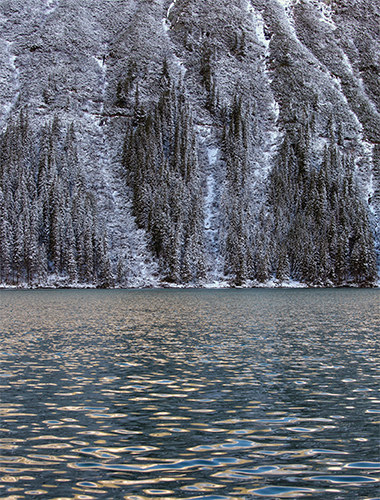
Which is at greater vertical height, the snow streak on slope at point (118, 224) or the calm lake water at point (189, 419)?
the snow streak on slope at point (118, 224)

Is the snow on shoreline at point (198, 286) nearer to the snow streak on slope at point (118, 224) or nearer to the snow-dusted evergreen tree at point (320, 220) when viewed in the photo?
the snow-dusted evergreen tree at point (320, 220)

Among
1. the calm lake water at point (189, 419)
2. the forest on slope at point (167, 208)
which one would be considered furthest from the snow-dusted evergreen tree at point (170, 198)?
the calm lake water at point (189, 419)

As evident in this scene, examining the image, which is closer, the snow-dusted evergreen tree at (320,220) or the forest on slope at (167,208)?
the forest on slope at (167,208)

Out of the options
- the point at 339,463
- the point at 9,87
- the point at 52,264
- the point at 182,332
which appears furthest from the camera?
the point at 9,87

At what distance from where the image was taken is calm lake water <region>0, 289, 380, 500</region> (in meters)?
11.9

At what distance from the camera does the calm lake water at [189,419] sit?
11.9 meters

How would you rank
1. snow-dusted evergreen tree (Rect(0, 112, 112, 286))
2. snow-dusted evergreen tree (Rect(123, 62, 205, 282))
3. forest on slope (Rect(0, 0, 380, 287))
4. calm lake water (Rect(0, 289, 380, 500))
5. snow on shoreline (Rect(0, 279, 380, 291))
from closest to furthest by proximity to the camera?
calm lake water (Rect(0, 289, 380, 500)), snow on shoreline (Rect(0, 279, 380, 291)), snow-dusted evergreen tree (Rect(0, 112, 112, 286)), forest on slope (Rect(0, 0, 380, 287)), snow-dusted evergreen tree (Rect(123, 62, 205, 282))

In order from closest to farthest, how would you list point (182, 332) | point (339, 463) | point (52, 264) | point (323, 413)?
1. point (339, 463)
2. point (323, 413)
3. point (182, 332)
4. point (52, 264)

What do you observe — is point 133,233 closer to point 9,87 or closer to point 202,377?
point 9,87

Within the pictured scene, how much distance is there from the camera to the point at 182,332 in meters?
43.4

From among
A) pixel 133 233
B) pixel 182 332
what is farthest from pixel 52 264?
pixel 182 332

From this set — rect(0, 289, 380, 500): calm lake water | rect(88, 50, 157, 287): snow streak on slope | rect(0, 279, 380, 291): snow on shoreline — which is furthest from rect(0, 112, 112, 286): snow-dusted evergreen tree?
rect(0, 289, 380, 500): calm lake water

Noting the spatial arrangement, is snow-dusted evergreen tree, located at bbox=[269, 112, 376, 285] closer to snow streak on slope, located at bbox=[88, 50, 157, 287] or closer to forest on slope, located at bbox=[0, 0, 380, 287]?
forest on slope, located at bbox=[0, 0, 380, 287]

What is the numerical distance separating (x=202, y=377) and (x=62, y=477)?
42.0ft
